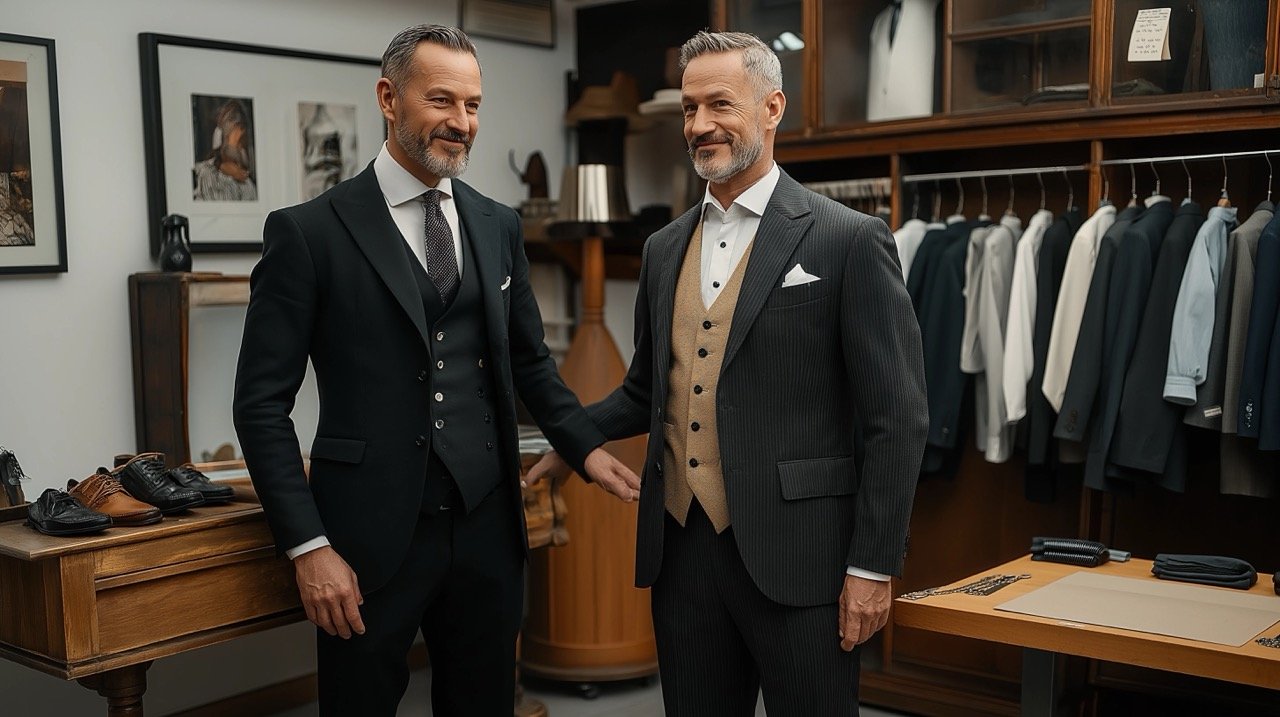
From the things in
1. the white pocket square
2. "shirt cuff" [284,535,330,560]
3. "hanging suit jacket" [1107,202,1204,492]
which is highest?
the white pocket square

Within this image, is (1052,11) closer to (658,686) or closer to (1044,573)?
(1044,573)

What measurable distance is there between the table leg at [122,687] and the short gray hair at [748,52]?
5.50 ft

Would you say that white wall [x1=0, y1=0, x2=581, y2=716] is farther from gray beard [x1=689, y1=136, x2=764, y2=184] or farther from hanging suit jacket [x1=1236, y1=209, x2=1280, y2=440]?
hanging suit jacket [x1=1236, y1=209, x2=1280, y2=440]

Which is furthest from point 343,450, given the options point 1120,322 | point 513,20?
point 513,20

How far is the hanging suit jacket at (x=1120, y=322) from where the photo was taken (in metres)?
3.33

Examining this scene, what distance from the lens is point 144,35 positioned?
3422 mm

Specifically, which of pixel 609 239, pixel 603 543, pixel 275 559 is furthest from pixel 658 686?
pixel 275 559

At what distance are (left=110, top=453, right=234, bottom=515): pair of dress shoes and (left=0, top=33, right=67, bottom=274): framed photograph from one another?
826 millimetres

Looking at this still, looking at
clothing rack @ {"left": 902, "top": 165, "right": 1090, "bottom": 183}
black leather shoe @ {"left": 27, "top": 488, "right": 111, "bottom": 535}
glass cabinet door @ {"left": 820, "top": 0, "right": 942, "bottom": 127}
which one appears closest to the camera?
black leather shoe @ {"left": 27, "top": 488, "right": 111, "bottom": 535}

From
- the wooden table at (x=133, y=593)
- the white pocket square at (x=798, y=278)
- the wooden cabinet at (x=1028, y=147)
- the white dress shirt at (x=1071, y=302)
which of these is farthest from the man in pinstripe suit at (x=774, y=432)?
the wooden cabinet at (x=1028, y=147)

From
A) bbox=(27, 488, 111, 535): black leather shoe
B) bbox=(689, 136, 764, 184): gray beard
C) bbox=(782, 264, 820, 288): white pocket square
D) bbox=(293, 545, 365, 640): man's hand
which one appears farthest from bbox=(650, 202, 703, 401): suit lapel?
bbox=(27, 488, 111, 535): black leather shoe

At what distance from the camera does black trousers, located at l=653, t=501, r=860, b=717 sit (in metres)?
2.07

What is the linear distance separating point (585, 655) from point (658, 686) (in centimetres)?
29

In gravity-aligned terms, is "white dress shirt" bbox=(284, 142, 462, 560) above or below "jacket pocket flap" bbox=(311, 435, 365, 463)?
above
